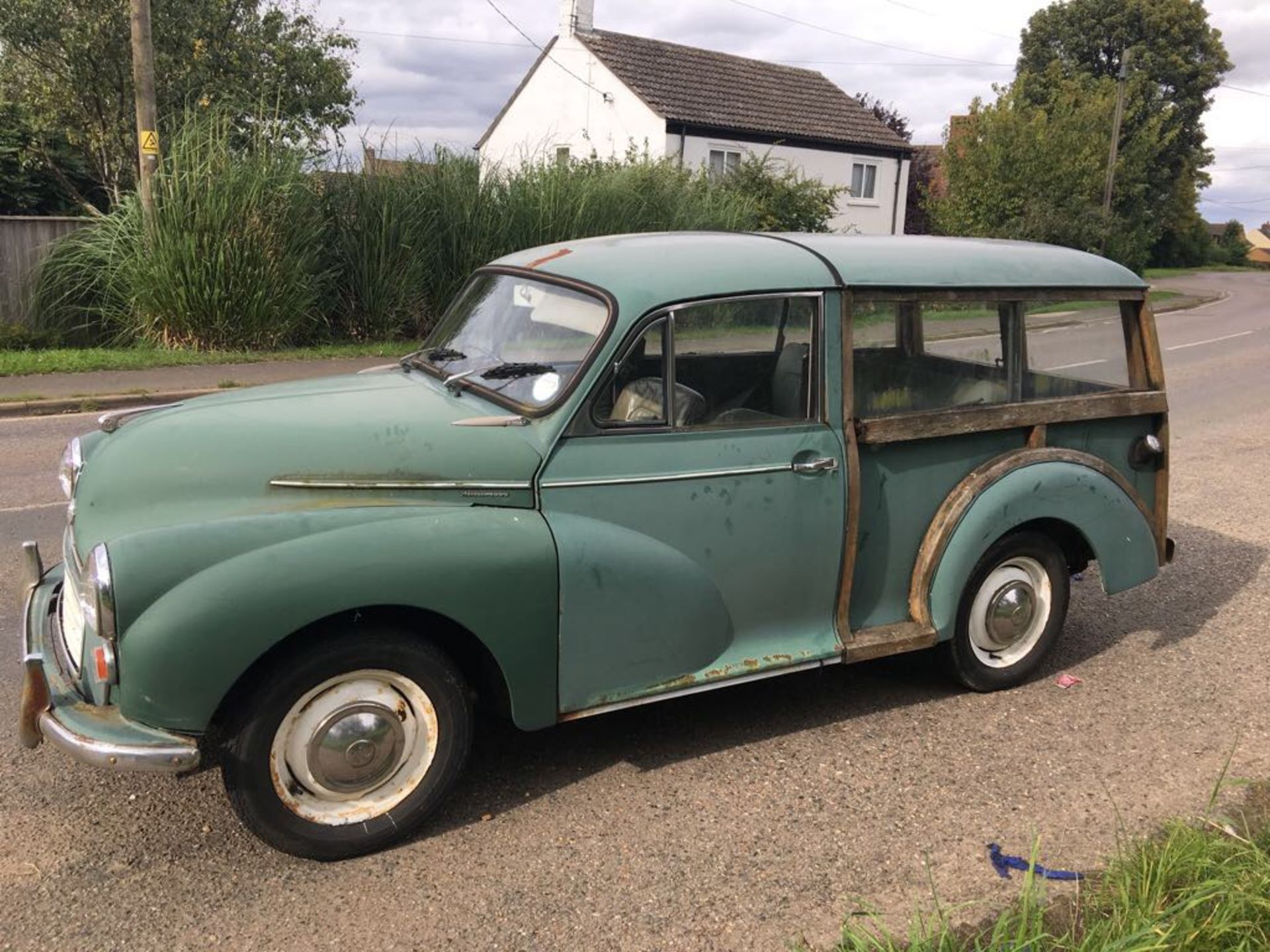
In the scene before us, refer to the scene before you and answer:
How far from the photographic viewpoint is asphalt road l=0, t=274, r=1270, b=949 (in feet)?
9.57

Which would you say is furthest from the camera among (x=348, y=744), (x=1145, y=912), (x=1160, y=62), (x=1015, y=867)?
(x=1160, y=62)

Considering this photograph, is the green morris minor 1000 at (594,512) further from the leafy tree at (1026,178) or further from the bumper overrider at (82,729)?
the leafy tree at (1026,178)

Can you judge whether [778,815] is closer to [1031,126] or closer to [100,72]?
[100,72]

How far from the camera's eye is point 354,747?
10.2 feet

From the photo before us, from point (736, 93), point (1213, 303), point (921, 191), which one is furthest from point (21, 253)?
point (1213, 303)

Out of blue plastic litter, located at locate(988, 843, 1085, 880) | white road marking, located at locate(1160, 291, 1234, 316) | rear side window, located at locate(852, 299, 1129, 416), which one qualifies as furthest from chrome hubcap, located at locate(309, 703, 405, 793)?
white road marking, located at locate(1160, 291, 1234, 316)

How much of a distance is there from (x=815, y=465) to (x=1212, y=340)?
64.2 feet

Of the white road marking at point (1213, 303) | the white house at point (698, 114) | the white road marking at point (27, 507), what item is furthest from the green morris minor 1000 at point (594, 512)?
→ the white road marking at point (1213, 303)

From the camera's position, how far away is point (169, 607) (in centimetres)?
282

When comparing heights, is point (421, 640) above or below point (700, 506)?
below

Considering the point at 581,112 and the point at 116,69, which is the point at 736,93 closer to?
the point at 581,112

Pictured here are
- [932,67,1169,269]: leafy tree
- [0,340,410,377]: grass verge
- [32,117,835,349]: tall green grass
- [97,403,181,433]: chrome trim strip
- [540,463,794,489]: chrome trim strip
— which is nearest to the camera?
[540,463,794,489]: chrome trim strip

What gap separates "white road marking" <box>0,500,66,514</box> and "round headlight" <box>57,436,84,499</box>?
3.59 meters

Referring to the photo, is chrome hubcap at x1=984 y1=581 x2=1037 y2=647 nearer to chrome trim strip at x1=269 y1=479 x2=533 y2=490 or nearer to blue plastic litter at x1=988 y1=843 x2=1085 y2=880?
blue plastic litter at x1=988 y1=843 x2=1085 y2=880
